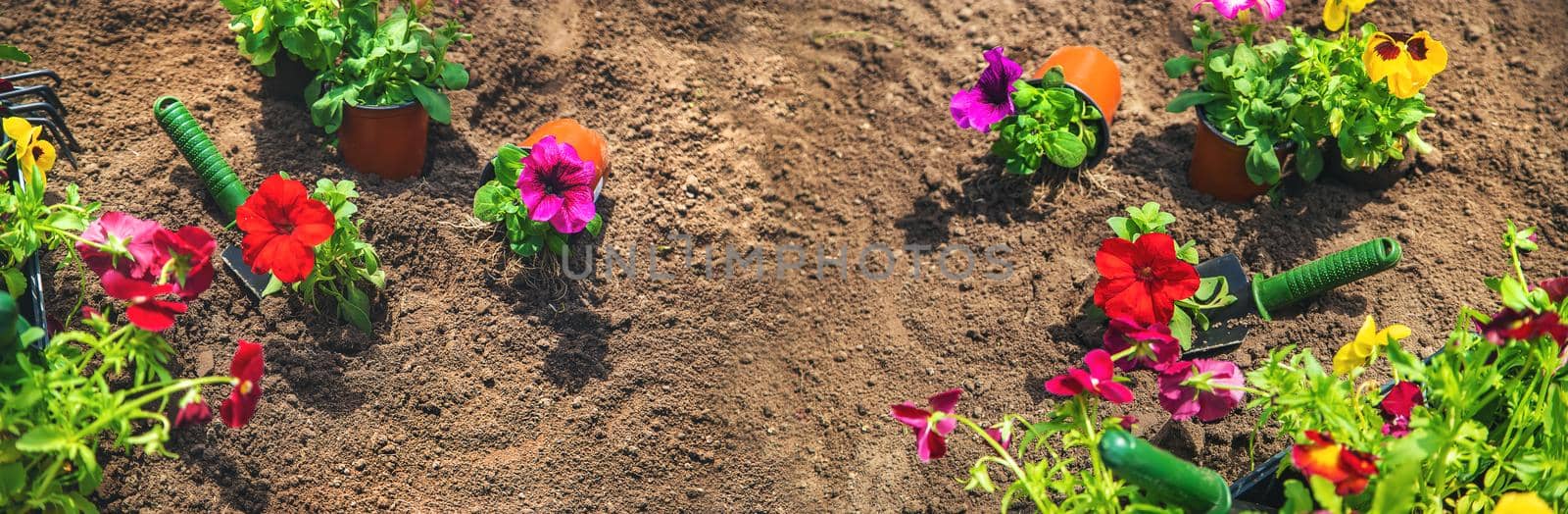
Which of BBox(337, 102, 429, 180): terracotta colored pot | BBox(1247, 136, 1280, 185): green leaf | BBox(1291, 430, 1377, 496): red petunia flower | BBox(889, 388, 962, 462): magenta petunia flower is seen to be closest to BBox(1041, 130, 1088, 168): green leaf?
BBox(1247, 136, 1280, 185): green leaf

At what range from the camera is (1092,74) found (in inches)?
119

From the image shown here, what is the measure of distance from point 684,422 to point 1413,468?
1647mm

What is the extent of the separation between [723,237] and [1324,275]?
61.4 inches

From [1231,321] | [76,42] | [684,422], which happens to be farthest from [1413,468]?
[76,42]

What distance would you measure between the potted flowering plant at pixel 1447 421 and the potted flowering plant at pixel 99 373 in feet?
6.66

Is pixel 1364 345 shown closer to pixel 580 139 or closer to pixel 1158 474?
pixel 1158 474

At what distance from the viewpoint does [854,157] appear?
326 centimetres

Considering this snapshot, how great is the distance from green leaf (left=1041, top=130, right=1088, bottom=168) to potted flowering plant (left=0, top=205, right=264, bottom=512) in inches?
78.8

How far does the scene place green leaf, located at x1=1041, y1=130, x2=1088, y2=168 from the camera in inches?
115

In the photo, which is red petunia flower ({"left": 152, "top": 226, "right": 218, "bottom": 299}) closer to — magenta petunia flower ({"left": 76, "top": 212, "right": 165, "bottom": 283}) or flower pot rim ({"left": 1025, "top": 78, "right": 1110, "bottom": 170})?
magenta petunia flower ({"left": 76, "top": 212, "right": 165, "bottom": 283})

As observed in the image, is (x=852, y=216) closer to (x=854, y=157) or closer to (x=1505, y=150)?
(x=854, y=157)

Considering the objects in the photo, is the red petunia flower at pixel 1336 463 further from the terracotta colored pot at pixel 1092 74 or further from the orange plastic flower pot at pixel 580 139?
the orange plastic flower pot at pixel 580 139

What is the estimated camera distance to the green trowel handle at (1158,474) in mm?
1891

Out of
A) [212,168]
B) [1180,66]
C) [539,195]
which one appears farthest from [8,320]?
[1180,66]
